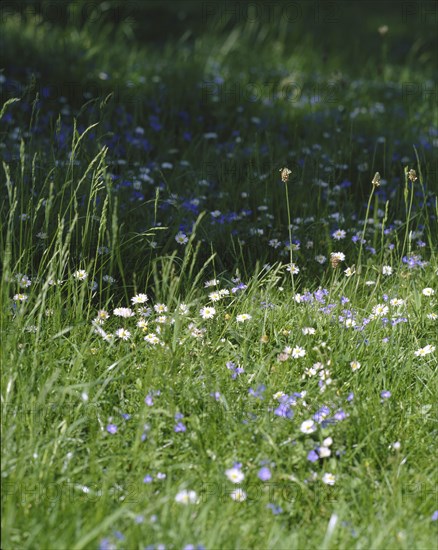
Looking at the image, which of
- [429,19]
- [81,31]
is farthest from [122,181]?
[429,19]

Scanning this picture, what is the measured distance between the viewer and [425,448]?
2600 mm

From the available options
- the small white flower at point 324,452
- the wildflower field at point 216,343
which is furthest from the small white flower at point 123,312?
the small white flower at point 324,452

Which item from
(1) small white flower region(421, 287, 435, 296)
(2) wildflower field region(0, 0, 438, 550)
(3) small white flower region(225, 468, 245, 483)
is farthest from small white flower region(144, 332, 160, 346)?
(1) small white flower region(421, 287, 435, 296)

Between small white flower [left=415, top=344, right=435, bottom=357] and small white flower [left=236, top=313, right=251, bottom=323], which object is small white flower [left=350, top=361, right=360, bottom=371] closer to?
small white flower [left=415, top=344, right=435, bottom=357]

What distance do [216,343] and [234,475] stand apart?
70 centimetres

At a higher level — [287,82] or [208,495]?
[287,82]

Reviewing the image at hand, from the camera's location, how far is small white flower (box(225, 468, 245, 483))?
236 centimetres

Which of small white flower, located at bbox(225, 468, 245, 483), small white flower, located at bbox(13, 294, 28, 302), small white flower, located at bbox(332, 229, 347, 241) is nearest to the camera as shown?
small white flower, located at bbox(225, 468, 245, 483)

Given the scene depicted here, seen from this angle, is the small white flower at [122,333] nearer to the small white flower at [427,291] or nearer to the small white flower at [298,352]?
the small white flower at [298,352]

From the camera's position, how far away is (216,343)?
297 centimetres

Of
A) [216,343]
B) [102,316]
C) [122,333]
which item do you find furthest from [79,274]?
[216,343]

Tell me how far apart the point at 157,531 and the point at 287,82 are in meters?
4.63

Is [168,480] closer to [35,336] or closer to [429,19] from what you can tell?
[35,336]

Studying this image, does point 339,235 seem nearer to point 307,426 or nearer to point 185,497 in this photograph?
point 307,426
